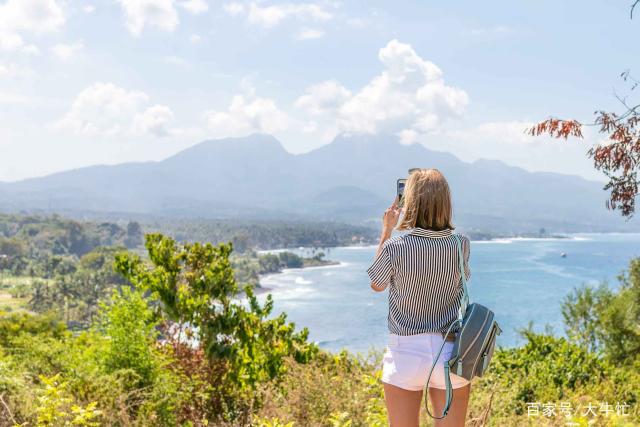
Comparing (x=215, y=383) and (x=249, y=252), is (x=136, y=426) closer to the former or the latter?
(x=215, y=383)

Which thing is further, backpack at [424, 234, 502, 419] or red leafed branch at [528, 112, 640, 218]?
red leafed branch at [528, 112, 640, 218]

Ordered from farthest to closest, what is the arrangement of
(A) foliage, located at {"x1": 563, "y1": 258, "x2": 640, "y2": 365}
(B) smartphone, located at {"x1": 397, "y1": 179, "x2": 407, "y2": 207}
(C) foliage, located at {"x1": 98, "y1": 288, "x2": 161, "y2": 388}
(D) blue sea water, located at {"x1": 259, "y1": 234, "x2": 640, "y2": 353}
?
(D) blue sea water, located at {"x1": 259, "y1": 234, "x2": 640, "y2": 353}
(A) foliage, located at {"x1": 563, "y1": 258, "x2": 640, "y2": 365}
(C) foliage, located at {"x1": 98, "y1": 288, "x2": 161, "y2": 388}
(B) smartphone, located at {"x1": 397, "y1": 179, "x2": 407, "y2": 207}

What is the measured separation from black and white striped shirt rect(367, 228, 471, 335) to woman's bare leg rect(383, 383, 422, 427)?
0.59ft

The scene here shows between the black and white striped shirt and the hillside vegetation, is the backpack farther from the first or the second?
the hillside vegetation

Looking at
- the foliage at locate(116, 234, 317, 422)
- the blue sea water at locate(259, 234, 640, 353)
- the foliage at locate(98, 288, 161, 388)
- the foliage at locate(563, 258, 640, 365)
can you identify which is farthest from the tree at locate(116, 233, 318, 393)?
the blue sea water at locate(259, 234, 640, 353)

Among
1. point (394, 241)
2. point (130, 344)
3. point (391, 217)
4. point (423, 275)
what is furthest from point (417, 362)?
point (130, 344)

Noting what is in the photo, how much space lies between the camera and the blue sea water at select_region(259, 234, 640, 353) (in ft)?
160

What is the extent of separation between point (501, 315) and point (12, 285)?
181ft

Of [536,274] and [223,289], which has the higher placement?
[223,289]

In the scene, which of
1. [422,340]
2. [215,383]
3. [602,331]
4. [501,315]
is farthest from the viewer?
[501,315]

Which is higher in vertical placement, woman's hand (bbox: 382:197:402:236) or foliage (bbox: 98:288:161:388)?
woman's hand (bbox: 382:197:402:236)

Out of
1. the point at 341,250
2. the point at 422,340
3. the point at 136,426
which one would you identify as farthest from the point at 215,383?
the point at 341,250

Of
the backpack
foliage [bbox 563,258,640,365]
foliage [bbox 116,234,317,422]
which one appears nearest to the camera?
the backpack

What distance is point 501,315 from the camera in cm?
5106
